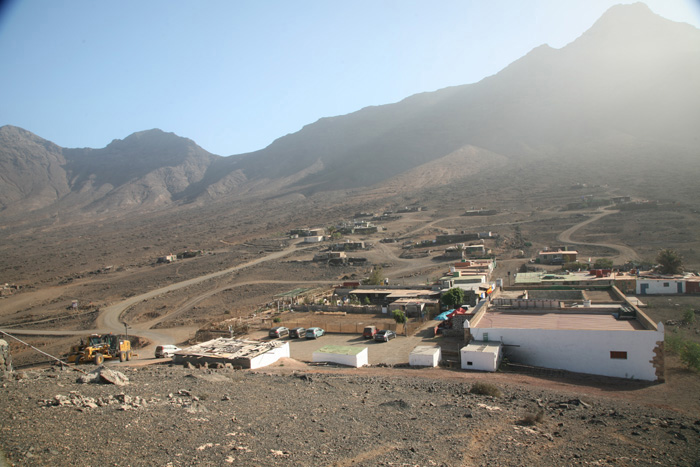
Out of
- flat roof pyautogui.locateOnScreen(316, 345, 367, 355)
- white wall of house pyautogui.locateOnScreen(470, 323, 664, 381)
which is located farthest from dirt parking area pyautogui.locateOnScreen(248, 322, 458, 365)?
white wall of house pyautogui.locateOnScreen(470, 323, 664, 381)

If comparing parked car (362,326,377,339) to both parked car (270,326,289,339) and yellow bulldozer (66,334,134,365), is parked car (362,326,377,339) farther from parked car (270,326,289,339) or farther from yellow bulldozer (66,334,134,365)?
yellow bulldozer (66,334,134,365)

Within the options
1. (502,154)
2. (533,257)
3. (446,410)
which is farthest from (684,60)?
(446,410)

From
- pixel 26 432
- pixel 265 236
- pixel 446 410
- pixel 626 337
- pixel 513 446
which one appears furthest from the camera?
pixel 265 236

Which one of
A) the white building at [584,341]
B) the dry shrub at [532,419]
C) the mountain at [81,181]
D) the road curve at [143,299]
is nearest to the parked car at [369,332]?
the white building at [584,341]

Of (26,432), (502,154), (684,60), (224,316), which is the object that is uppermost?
(684,60)

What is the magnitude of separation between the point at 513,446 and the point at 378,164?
445 feet

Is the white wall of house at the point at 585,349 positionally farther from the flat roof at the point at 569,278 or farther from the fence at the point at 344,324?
the flat roof at the point at 569,278

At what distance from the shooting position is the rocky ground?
21.8 ft

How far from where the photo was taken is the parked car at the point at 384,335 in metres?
20.5

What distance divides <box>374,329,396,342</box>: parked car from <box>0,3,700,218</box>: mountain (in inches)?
3309

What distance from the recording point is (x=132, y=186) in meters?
167

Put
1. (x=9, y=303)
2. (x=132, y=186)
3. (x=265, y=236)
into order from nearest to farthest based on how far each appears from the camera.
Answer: (x=9, y=303), (x=265, y=236), (x=132, y=186)

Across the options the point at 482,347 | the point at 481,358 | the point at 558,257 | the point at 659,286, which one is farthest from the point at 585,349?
the point at 558,257

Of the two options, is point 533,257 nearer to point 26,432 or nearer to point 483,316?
point 483,316
